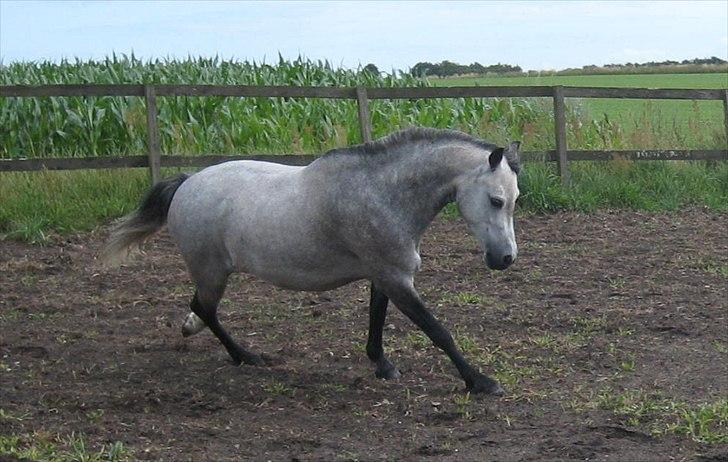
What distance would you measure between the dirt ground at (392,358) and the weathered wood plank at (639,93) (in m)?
3.79

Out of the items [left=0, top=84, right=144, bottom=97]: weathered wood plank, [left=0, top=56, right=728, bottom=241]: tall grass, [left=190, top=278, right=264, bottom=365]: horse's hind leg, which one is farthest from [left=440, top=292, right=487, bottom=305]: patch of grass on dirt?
[left=0, top=84, right=144, bottom=97]: weathered wood plank

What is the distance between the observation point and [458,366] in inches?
244

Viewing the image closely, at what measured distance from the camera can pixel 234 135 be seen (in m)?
15.8

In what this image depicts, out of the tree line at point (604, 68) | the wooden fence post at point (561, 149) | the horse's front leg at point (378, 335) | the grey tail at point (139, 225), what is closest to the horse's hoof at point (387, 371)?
the horse's front leg at point (378, 335)

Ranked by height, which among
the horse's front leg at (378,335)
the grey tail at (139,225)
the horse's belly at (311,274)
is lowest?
the horse's front leg at (378,335)

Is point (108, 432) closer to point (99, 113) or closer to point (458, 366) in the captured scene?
point (458, 366)

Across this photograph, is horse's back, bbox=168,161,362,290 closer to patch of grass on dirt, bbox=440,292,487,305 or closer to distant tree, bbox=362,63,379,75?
patch of grass on dirt, bbox=440,292,487,305

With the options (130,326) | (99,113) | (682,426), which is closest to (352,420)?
(682,426)

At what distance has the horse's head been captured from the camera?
5.88m

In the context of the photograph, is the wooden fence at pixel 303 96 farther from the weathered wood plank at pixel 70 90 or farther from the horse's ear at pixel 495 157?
the horse's ear at pixel 495 157

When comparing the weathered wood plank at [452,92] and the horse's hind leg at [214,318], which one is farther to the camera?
the weathered wood plank at [452,92]

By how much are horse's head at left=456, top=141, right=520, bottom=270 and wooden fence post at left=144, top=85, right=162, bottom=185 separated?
21.9ft

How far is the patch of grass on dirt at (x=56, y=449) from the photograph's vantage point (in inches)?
192

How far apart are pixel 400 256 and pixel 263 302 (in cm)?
279
